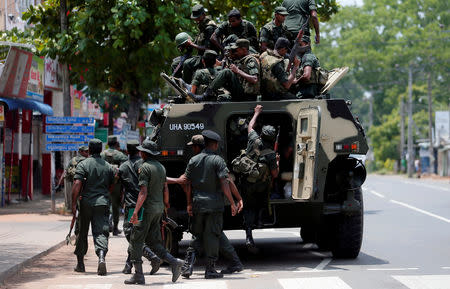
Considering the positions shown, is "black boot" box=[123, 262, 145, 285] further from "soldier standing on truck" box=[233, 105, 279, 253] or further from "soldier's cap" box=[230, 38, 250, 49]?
"soldier's cap" box=[230, 38, 250, 49]

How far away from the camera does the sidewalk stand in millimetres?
13375

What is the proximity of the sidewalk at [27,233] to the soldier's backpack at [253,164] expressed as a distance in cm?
336

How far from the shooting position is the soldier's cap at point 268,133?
493 inches

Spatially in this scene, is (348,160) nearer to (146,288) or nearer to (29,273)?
(146,288)

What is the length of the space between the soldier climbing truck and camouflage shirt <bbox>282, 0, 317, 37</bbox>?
7.39ft

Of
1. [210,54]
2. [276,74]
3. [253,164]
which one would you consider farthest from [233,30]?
[253,164]

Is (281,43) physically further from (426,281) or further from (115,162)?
(115,162)

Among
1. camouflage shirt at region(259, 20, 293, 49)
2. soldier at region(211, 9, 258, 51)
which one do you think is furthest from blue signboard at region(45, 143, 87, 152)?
camouflage shirt at region(259, 20, 293, 49)

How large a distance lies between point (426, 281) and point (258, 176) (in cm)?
272

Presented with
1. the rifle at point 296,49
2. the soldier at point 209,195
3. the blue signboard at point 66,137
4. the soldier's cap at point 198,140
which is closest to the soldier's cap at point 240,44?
the rifle at point 296,49

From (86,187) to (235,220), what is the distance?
7.70 ft

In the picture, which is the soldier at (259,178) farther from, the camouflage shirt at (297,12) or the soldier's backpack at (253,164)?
the camouflage shirt at (297,12)

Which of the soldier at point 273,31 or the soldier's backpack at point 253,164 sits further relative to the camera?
the soldier at point 273,31

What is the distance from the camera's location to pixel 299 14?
15328 millimetres
